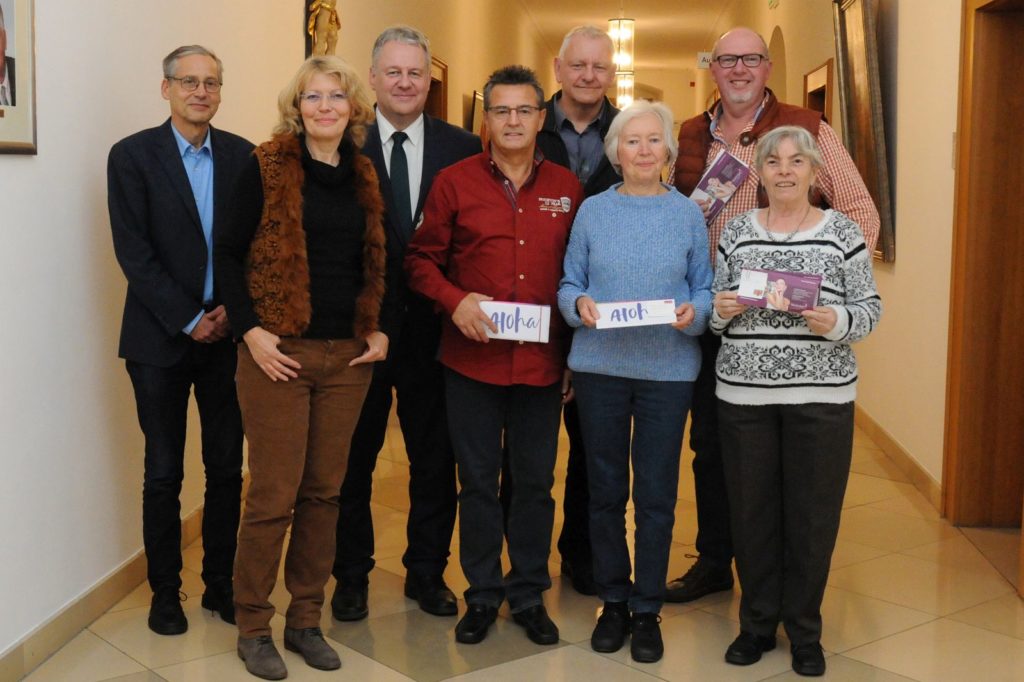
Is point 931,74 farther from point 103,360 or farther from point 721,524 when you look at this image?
point 103,360

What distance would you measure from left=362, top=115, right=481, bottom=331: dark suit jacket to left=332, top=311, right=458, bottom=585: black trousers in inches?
4.3

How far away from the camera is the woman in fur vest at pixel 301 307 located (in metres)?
2.87

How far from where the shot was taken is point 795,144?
2.91m

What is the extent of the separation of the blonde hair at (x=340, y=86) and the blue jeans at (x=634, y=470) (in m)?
0.94

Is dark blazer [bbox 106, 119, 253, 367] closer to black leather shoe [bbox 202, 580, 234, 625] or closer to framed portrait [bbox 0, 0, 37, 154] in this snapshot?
framed portrait [bbox 0, 0, 37, 154]

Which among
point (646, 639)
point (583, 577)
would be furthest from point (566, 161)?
point (646, 639)

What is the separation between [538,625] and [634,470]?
1.88 ft

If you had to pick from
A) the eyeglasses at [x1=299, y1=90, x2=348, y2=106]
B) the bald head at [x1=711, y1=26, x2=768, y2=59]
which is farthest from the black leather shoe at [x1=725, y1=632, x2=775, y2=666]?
the eyeglasses at [x1=299, y1=90, x2=348, y2=106]

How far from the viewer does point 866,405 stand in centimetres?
659

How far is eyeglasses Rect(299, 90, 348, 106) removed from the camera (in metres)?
2.88

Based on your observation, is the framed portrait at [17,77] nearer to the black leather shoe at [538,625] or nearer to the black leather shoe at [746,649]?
the black leather shoe at [538,625]

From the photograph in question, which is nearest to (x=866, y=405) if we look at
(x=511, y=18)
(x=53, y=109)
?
(x=53, y=109)

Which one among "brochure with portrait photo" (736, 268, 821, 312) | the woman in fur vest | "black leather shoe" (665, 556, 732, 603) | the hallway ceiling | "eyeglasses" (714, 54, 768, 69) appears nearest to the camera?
"brochure with portrait photo" (736, 268, 821, 312)

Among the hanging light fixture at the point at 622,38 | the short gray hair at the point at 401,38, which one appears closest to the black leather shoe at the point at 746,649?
the short gray hair at the point at 401,38
